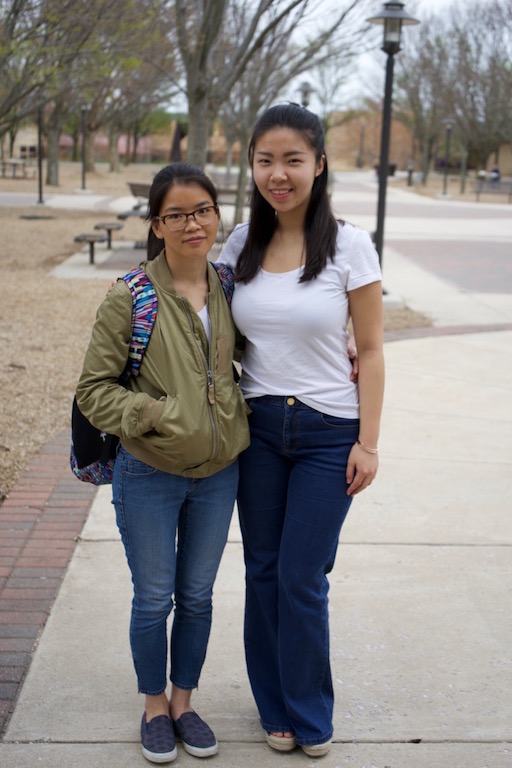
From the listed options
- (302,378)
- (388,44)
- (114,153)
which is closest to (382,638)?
(302,378)

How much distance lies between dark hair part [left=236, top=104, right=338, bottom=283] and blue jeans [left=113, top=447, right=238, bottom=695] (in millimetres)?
582

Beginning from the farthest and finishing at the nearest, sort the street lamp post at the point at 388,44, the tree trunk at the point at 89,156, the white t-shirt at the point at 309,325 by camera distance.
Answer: the tree trunk at the point at 89,156, the street lamp post at the point at 388,44, the white t-shirt at the point at 309,325

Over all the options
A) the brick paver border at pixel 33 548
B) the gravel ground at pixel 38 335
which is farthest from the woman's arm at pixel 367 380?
the gravel ground at pixel 38 335

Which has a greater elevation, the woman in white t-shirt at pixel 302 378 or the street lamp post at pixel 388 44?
the street lamp post at pixel 388 44

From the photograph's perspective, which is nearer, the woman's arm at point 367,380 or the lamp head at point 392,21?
the woman's arm at point 367,380

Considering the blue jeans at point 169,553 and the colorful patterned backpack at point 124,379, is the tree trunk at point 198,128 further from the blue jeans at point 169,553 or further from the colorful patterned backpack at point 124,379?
the blue jeans at point 169,553

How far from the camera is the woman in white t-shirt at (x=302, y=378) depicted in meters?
2.49

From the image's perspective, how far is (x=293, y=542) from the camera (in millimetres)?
2533

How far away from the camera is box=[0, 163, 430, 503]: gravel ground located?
18.9 feet

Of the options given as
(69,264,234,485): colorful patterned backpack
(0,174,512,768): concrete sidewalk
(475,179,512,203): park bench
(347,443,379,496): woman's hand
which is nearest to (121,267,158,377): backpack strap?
(69,264,234,485): colorful patterned backpack

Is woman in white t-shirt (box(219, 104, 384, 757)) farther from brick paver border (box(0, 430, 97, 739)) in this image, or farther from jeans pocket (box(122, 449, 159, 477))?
brick paver border (box(0, 430, 97, 739))

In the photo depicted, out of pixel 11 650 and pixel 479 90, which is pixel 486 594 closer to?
pixel 11 650

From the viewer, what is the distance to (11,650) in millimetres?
3172

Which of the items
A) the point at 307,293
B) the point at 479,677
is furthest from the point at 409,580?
the point at 307,293
